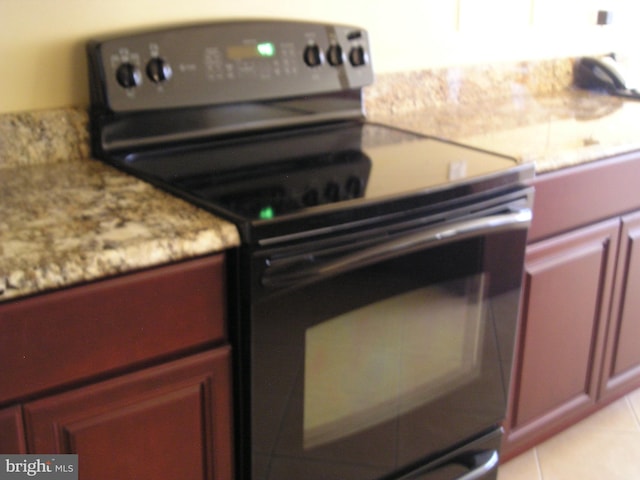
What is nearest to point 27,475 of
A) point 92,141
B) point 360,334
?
point 360,334

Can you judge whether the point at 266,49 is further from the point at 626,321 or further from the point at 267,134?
the point at 626,321

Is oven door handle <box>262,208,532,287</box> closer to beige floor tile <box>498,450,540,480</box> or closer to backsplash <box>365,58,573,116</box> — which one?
backsplash <box>365,58,573,116</box>

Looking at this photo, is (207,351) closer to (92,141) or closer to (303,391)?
(303,391)

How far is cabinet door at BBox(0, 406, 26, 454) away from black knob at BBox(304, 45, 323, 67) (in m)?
0.99

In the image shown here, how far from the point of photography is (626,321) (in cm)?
196

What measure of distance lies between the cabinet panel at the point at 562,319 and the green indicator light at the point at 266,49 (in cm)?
71

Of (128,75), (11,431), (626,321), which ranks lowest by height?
(626,321)

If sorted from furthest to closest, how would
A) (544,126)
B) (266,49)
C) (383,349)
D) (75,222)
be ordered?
(544,126) < (266,49) < (383,349) < (75,222)

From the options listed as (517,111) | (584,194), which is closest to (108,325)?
(584,194)

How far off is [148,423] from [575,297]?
1.09 meters

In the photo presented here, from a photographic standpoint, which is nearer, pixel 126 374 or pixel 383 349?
pixel 126 374

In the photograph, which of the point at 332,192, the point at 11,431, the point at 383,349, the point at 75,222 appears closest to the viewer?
the point at 11,431

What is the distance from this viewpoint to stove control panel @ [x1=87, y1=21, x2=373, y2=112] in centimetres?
143

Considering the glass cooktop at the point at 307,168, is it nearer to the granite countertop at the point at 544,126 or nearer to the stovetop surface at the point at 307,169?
the stovetop surface at the point at 307,169
